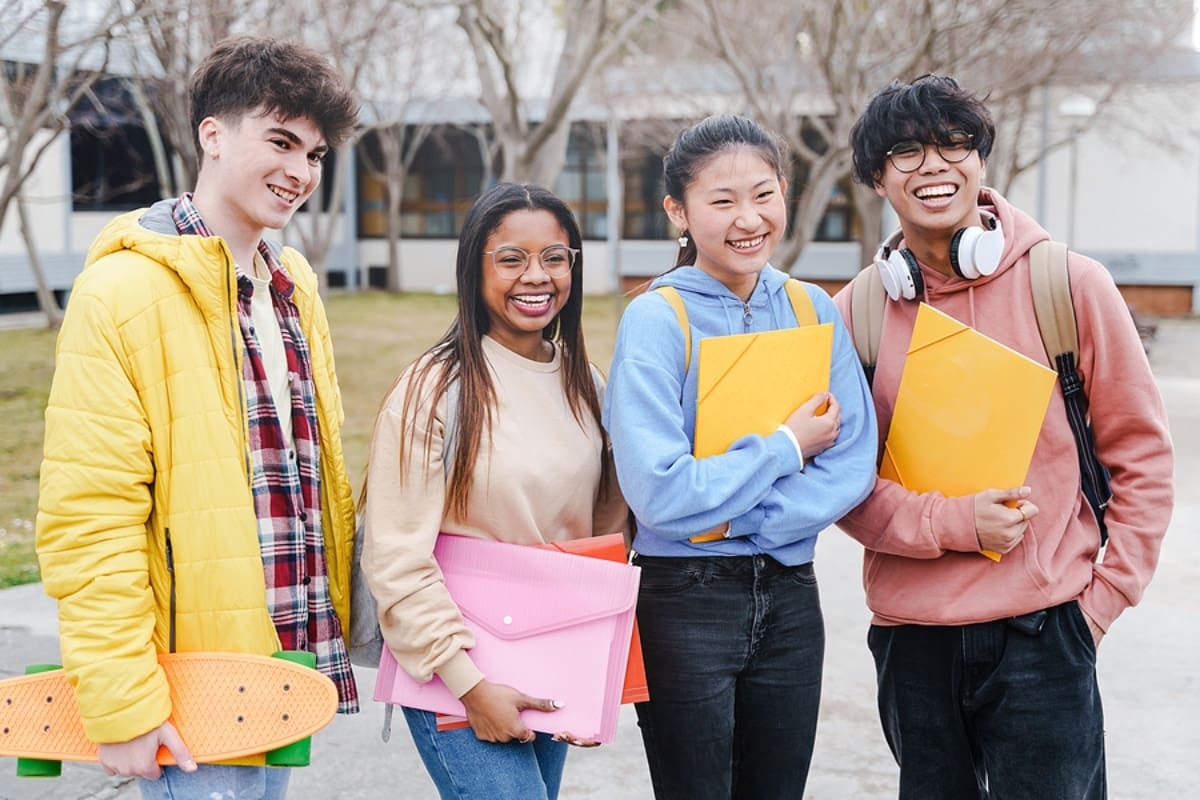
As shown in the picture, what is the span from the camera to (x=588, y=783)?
3.95m

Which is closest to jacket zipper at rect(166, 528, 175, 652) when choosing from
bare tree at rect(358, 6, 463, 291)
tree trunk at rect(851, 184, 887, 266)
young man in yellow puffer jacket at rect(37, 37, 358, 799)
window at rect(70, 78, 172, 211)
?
young man in yellow puffer jacket at rect(37, 37, 358, 799)

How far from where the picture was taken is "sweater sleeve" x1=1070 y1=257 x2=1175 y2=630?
2.40 meters

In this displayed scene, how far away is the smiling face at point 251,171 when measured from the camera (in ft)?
7.40

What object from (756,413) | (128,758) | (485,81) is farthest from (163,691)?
(485,81)

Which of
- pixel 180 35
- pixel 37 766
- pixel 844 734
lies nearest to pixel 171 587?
pixel 37 766

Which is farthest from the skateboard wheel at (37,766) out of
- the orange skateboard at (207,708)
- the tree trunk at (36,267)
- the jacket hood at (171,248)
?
the tree trunk at (36,267)

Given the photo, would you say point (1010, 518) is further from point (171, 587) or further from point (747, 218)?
point (171, 587)

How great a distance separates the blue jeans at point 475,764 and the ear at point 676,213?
110 centimetres

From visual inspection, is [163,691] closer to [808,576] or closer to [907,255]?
[808,576]

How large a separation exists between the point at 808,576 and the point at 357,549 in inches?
36.7

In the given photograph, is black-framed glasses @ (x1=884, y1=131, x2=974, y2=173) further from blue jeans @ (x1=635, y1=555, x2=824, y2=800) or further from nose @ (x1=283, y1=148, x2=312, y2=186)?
nose @ (x1=283, y1=148, x2=312, y2=186)

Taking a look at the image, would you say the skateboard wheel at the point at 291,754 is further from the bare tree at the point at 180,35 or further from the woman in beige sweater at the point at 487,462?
the bare tree at the point at 180,35

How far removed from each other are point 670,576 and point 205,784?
36.9 inches

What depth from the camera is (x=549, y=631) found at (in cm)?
233
